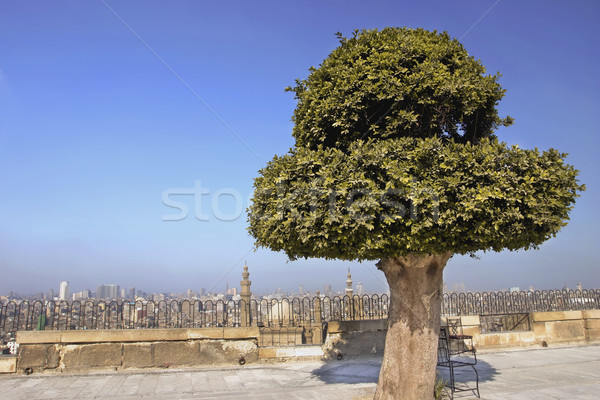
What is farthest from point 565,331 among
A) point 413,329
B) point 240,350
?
point 240,350

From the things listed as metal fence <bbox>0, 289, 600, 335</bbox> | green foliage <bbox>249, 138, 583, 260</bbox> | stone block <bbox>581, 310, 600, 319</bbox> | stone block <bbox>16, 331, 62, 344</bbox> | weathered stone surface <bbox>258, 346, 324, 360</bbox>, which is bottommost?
weathered stone surface <bbox>258, 346, 324, 360</bbox>

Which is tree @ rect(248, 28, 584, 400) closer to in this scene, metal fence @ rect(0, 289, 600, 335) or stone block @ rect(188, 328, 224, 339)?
stone block @ rect(188, 328, 224, 339)

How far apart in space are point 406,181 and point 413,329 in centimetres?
273

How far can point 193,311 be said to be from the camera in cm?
1105

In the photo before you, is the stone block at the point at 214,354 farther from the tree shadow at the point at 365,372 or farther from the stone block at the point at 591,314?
the stone block at the point at 591,314

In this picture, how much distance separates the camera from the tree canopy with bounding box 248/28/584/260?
5750 mm

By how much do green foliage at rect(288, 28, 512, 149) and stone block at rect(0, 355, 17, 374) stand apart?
9018mm

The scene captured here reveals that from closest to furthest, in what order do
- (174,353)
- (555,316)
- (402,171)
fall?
(402,171)
(174,353)
(555,316)

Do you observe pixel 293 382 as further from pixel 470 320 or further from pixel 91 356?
pixel 470 320

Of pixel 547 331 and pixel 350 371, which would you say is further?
pixel 547 331

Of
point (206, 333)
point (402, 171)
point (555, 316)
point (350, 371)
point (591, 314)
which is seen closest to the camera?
point (402, 171)

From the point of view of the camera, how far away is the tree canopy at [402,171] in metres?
5.75

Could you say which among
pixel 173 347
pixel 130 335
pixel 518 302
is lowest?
pixel 173 347

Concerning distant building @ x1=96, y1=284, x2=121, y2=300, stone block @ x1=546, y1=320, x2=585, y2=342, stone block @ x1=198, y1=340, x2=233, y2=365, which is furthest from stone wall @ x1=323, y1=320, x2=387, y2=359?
distant building @ x1=96, y1=284, x2=121, y2=300
